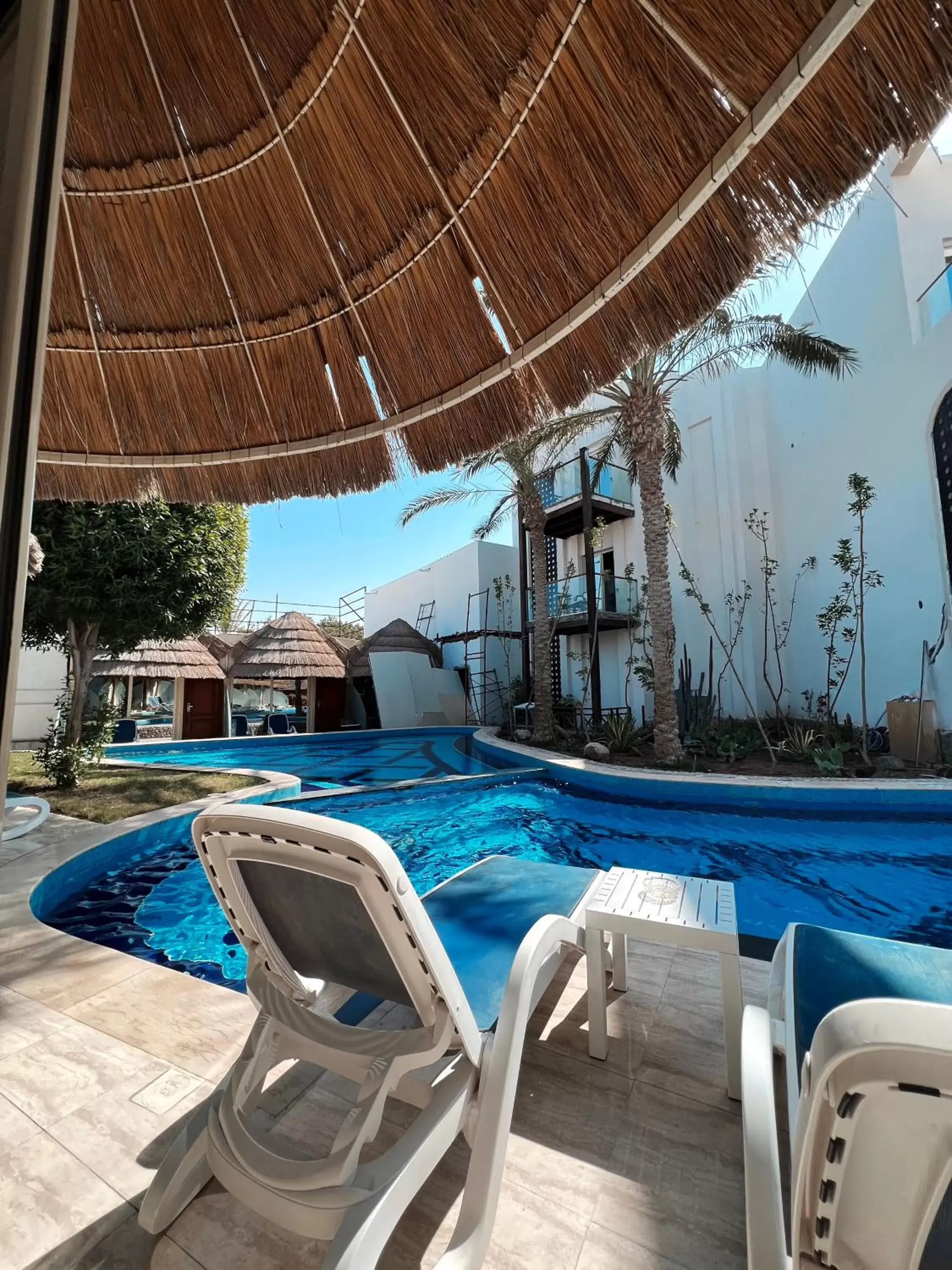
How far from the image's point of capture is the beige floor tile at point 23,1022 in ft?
6.89

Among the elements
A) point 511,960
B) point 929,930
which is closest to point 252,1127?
point 511,960

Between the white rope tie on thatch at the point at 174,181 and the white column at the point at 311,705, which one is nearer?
the white rope tie on thatch at the point at 174,181

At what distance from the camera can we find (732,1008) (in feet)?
6.29

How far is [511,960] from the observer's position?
195cm

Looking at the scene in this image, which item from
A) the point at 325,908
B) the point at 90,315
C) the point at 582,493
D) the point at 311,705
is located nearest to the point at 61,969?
the point at 325,908

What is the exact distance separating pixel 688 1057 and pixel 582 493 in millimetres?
13700

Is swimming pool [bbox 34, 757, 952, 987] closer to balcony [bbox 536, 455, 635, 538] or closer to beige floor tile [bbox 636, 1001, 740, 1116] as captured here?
beige floor tile [bbox 636, 1001, 740, 1116]

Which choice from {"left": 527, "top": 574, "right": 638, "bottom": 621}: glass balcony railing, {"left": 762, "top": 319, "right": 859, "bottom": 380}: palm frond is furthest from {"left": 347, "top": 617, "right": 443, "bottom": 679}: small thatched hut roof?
{"left": 762, "top": 319, "right": 859, "bottom": 380}: palm frond

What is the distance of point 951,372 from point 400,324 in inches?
441

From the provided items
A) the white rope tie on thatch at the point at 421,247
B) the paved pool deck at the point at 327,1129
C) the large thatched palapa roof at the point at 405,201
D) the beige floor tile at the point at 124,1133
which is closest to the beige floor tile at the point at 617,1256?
the paved pool deck at the point at 327,1129

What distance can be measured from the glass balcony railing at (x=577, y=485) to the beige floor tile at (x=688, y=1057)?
13269 millimetres

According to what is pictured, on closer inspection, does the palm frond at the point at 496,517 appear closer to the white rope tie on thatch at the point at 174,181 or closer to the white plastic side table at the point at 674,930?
the white rope tie on thatch at the point at 174,181

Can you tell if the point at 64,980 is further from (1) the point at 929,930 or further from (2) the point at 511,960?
(1) the point at 929,930

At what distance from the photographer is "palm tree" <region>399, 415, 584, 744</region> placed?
12.5 m
